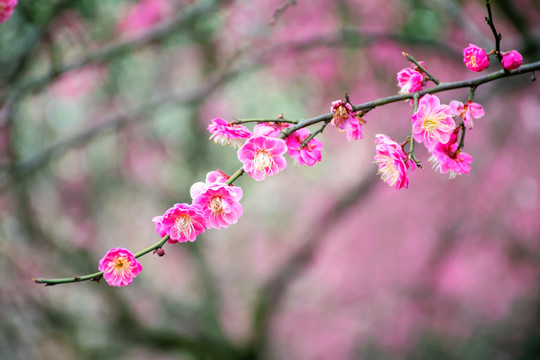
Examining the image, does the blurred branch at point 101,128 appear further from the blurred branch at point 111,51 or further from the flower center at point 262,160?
the flower center at point 262,160

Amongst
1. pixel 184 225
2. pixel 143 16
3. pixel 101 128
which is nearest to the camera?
pixel 184 225

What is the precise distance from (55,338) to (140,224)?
2.16 m

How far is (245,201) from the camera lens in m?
4.93

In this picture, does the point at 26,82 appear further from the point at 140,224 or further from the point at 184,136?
the point at 140,224

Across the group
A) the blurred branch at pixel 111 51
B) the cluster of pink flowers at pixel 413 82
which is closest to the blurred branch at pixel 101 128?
the blurred branch at pixel 111 51

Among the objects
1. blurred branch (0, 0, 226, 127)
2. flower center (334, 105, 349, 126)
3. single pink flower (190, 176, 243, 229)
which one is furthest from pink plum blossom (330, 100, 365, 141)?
blurred branch (0, 0, 226, 127)

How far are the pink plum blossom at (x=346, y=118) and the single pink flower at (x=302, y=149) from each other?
68 mm

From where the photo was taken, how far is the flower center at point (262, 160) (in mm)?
777

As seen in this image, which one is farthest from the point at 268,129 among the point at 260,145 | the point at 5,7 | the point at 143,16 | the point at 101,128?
the point at 143,16

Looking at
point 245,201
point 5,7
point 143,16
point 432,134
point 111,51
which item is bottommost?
point 432,134

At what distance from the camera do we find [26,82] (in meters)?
2.02

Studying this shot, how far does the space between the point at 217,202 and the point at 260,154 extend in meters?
0.11

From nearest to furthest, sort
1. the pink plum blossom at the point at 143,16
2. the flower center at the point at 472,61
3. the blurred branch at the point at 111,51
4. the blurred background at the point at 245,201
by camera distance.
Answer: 1. the flower center at the point at 472,61
2. the blurred branch at the point at 111,51
3. the blurred background at the point at 245,201
4. the pink plum blossom at the point at 143,16

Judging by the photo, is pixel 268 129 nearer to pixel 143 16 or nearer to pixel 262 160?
pixel 262 160
